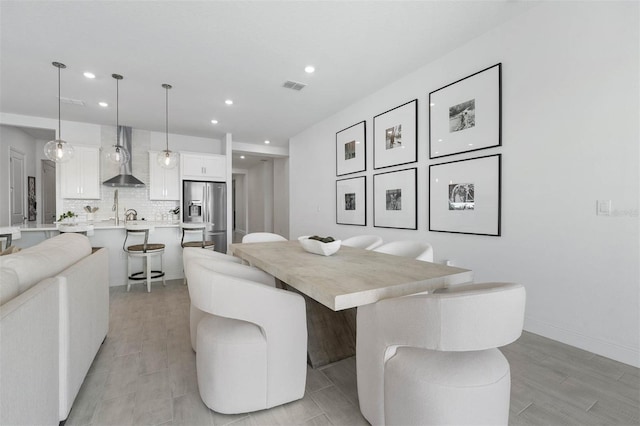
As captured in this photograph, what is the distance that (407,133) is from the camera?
11.8 feet

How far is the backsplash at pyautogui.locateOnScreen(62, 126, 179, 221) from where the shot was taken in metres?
5.50

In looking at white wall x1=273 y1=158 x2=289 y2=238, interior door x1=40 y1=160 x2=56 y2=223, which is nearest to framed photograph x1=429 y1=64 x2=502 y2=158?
white wall x1=273 y1=158 x2=289 y2=238

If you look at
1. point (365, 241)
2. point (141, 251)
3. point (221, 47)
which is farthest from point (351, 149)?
point (141, 251)

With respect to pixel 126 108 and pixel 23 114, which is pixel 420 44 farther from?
pixel 23 114

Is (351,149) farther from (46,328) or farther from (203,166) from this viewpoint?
(46,328)

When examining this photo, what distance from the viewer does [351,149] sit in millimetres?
4637

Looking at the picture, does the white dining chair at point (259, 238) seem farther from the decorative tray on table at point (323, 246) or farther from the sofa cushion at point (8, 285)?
the sofa cushion at point (8, 285)

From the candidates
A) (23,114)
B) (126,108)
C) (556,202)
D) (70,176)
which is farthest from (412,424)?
(23,114)

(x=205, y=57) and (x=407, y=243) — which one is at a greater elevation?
(x=205, y=57)

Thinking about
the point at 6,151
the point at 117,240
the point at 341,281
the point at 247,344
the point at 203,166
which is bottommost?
the point at 247,344

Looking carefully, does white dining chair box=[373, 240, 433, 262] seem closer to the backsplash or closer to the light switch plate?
the light switch plate

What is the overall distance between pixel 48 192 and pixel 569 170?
32.9 feet

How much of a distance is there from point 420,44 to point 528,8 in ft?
2.94

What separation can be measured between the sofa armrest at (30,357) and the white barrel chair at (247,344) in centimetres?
57
